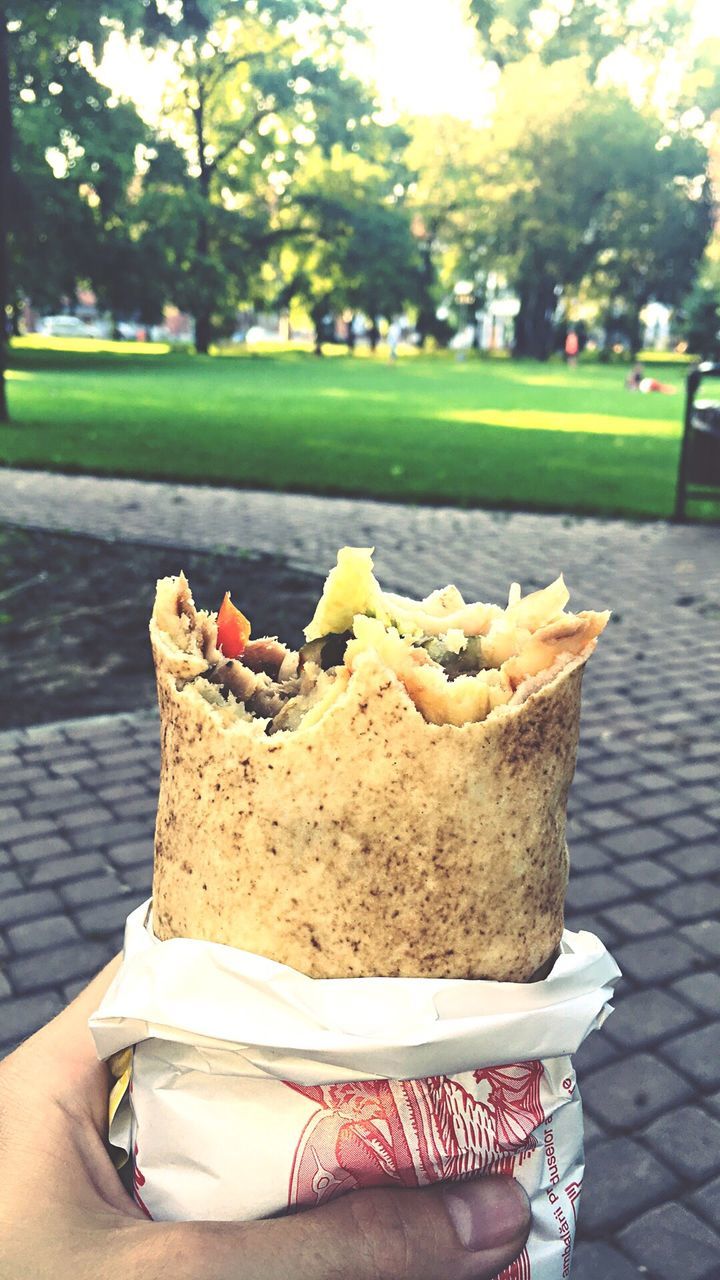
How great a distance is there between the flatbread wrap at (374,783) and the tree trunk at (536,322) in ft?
231

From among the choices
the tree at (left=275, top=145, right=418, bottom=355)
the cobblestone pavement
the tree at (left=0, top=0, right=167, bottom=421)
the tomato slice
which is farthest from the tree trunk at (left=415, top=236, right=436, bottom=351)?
the tomato slice

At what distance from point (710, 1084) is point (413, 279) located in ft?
184

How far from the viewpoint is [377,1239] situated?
4.87 feet

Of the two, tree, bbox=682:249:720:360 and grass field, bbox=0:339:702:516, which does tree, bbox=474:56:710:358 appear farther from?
grass field, bbox=0:339:702:516

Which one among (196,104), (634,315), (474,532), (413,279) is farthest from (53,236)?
(634,315)

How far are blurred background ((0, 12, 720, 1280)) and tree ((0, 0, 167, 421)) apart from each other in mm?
84

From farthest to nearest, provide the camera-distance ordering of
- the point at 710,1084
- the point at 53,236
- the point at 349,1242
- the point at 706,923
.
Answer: the point at 53,236 → the point at 706,923 → the point at 710,1084 → the point at 349,1242

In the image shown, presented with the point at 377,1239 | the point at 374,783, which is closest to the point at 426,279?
the point at 374,783

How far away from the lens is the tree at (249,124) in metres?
28.1

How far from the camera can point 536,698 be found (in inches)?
62.6

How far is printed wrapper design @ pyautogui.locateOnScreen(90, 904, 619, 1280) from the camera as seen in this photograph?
1536mm

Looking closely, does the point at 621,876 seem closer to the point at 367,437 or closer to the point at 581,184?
the point at 367,437

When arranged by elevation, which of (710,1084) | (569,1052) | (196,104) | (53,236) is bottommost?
(710,1084)

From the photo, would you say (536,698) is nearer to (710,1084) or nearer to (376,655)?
(376,655)
